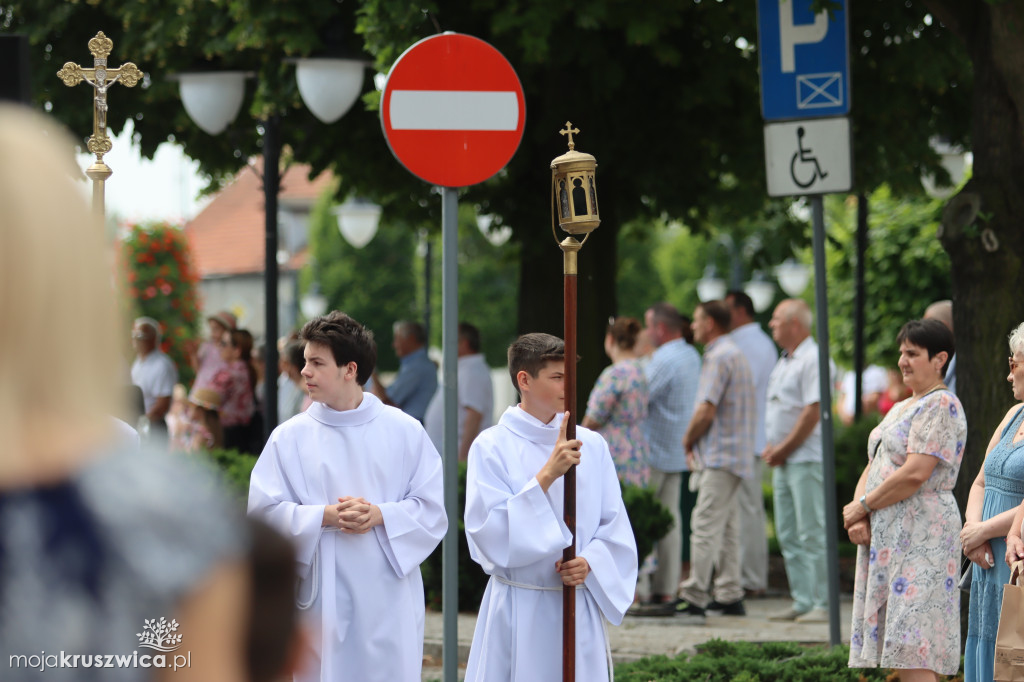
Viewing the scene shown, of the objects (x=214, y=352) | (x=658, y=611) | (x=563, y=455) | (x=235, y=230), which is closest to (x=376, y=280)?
(x=235, y=230)

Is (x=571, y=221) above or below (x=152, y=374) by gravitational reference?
above

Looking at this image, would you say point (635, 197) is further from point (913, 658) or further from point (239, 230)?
point (239, 230)

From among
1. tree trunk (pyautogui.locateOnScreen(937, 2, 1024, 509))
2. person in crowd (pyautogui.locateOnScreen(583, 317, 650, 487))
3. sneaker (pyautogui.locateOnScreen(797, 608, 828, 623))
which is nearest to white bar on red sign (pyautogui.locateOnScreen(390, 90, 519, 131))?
tree trunk (pyautogui.locateOnScreen(937, 2, 1024, 509))

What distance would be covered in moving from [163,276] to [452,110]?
3161 cm

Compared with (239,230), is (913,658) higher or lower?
lower

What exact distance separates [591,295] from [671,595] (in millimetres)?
2431

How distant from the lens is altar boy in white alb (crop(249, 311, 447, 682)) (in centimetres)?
530

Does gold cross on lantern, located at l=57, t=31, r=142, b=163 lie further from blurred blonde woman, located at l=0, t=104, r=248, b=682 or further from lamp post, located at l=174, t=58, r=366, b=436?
blurred blonde woman, located at l=0, t=104, r=248, b=682

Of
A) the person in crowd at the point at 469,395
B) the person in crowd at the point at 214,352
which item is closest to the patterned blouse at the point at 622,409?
the person in crowd at the point at 469,395

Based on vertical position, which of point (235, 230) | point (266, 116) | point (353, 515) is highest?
point (235, 230)

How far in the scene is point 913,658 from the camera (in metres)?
5.84

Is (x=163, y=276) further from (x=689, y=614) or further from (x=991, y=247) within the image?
(x=991, y=247)

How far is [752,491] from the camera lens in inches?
412

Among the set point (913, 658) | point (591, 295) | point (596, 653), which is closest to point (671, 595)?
point (591, 295)
